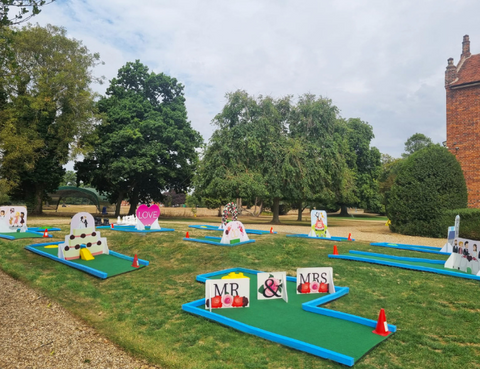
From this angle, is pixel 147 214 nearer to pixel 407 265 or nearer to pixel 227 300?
pixel 227 300

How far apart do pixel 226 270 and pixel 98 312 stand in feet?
10.7

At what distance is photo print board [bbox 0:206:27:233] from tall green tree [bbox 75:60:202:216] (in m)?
11.0

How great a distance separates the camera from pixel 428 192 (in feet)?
53.4

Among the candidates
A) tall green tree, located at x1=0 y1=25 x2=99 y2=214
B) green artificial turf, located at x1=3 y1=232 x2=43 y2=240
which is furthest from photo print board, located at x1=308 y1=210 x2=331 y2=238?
tall green tree, located at x1=0 y1=25 x2=99 y2=214

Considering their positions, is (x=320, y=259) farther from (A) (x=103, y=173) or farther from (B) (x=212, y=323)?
(A) (x=103, y=173)

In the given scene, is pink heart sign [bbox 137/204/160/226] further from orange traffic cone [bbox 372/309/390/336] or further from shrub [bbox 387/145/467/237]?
orange traffic cone [bbox 372/309/390/336]

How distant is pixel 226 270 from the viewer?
862 centimetres

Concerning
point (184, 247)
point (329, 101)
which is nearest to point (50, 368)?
point (184, 247)

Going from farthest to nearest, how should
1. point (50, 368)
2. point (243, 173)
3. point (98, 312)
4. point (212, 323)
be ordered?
point (243, 173), point (98, 312), point (212, 323), point (50, 368)

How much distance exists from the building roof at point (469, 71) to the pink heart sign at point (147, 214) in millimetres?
17617

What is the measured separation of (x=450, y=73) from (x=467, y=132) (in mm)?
3528

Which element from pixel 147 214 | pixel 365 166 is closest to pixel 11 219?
pixel 147 214

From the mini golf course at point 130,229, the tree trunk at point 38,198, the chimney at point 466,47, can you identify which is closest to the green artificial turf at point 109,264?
the mini golf course at point 130,229

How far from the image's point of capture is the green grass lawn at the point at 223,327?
4352 millimetres
